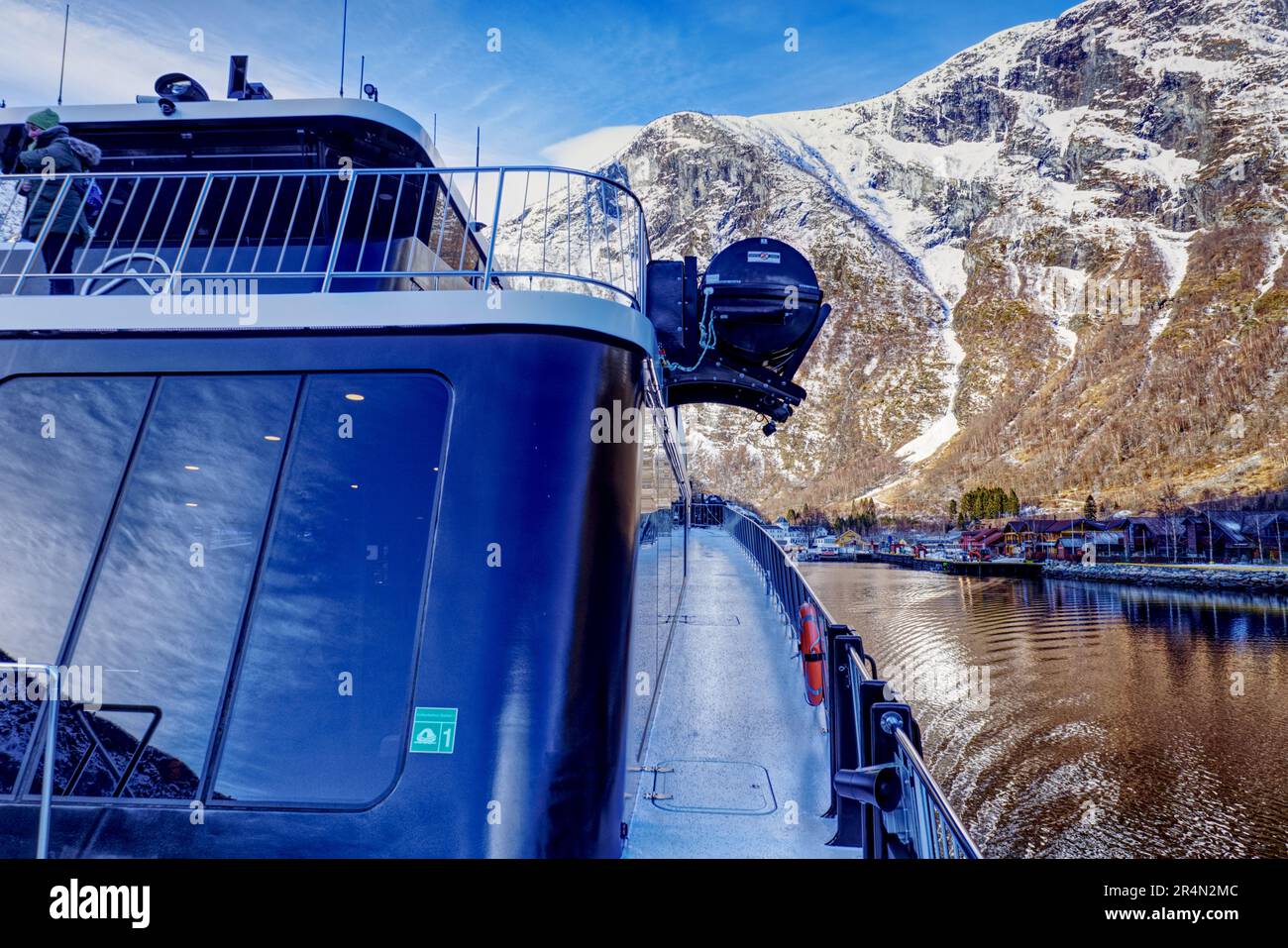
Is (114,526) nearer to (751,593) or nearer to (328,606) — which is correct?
(328,606)

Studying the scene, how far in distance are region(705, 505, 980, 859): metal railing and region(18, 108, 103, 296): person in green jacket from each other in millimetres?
5155

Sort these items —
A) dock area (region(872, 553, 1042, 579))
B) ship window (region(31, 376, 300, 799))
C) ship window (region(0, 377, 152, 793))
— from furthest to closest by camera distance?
dock area (region(872, 553, 1042, 579)) → ship window (region(0, 377, 152, 793)) → ship window (region(31, 376, 300, 799))

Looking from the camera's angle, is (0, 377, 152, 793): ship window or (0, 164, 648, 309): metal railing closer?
(0, 377, 152, 793): ship window

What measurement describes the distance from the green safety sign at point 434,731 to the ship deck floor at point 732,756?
1681mm

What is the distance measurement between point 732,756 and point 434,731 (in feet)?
11.4

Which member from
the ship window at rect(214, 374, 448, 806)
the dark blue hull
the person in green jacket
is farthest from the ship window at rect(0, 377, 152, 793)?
the person in green jacket

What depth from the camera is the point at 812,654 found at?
6730 mm

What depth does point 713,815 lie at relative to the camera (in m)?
4.30

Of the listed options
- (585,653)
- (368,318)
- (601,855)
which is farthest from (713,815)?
(368,318)

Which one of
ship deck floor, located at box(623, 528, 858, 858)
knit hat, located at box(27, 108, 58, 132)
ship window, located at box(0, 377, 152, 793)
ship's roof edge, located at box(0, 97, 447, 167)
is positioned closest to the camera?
ship window, located at box(0, 377, 152, 793)

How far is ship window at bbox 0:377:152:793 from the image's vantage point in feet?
9.27

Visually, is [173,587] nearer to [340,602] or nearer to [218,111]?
[340,602]

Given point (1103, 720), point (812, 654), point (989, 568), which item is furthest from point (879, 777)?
point (989, 568)

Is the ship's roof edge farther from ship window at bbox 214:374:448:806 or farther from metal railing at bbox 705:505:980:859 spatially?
metal railing at bbox 705:505:980:859
